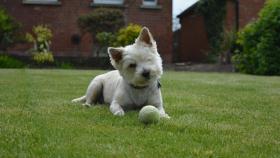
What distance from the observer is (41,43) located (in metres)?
22.3

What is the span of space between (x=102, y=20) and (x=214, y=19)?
5.66m

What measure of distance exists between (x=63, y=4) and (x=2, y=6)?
2478 millimetres

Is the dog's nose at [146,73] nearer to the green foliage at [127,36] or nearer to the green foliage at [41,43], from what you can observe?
the green foliage at [127,36]

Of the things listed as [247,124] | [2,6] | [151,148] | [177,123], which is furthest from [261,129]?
[2,6]

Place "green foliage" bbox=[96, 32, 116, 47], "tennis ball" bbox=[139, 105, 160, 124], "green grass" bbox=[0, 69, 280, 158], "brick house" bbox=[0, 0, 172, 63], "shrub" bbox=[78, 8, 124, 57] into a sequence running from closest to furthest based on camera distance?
1. "green grass" bbox=[0, 69, 280, 158]
2. "tennis ball" bbox=[139, 105, 160, 124]
3. "green foliage" bbox=[96, 32, 116, 47]
4. "shrub" bbox=[78, 8, 124, 57]
5. "brick house" bbox=[0, 0, 172, 63]

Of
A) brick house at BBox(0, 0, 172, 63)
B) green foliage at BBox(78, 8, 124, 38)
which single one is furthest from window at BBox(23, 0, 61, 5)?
green foliage at BBox(78, 8, 124, 38)

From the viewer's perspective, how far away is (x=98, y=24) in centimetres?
2225

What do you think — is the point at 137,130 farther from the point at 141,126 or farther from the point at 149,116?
the point at 149,116

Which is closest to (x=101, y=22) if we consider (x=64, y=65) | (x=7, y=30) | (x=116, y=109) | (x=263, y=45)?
(x=64, y=65)

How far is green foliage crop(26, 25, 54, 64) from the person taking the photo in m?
21.7

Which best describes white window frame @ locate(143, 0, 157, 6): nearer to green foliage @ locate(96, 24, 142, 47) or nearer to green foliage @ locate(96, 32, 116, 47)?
green foliage @ locate(96, 24, 142, 47)

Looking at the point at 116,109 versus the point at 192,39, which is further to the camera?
Result: the point at 192,39

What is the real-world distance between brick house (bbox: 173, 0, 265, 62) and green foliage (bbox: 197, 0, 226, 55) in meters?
0.35

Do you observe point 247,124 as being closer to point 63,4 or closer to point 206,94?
point 206,94
